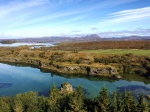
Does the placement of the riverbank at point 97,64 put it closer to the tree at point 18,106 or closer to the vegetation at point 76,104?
the vegetation at point 76,104

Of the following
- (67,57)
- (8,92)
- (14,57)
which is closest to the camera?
(8,92)

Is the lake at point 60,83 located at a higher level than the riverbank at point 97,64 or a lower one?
lower

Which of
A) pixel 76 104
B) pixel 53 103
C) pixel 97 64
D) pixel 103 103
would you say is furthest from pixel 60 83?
pixel 103 103

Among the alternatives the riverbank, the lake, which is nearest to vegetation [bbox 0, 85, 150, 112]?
the lake

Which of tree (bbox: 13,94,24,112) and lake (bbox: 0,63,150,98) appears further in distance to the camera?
lake (bbox: 0,63,150,98)

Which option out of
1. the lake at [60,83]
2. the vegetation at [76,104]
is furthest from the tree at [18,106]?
the lake at [60,83]

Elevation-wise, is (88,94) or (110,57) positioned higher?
(110,57)

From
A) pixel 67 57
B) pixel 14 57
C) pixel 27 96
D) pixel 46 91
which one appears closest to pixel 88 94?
pixel 46 91

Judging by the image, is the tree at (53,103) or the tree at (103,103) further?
the tree at (53,103)

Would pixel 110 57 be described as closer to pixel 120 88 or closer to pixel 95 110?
pixel 120 88

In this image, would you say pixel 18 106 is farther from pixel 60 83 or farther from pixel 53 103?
pixel 60 83

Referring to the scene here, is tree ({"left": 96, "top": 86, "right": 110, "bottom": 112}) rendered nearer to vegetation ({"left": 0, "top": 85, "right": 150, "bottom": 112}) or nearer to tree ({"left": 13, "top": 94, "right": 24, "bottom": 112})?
vegetation ({"left": 0, "top": 85, "right": 150, "bottom": 112})
